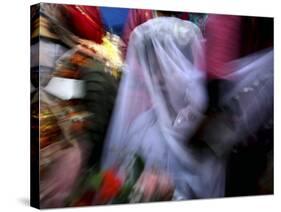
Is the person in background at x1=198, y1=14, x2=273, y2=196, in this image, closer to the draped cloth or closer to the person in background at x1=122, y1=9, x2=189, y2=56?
the draped cloth

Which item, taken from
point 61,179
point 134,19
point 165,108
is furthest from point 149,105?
point 61,179

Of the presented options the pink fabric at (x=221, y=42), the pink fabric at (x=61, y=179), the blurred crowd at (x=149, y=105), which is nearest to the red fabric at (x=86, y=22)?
the blurred crowd at (x=149, y=105)

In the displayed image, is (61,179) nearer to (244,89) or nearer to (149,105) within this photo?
(149,105)

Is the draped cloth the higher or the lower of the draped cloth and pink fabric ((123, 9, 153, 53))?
the lower

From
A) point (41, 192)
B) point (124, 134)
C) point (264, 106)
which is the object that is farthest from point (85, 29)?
point (264, 106)

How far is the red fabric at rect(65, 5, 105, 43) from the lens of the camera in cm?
721

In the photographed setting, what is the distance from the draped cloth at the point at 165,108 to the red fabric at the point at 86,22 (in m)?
0.36

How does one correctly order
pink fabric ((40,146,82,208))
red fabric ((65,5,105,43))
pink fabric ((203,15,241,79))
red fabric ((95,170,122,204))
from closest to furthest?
1. pink fabric ((40,146,82,208))
2. red fabric ((65,5,105,43))
3. red fabric ((95,170,122,204))
4. pink fabric ((203,15,241,79))

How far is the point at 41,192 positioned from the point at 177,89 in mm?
1684

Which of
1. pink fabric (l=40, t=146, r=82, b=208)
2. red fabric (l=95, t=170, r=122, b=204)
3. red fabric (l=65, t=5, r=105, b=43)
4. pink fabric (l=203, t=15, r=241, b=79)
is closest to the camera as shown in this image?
pink fabric (l=40, t=146, r=82, b=208)

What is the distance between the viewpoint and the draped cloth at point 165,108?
24.4 ft

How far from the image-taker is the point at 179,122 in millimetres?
7688

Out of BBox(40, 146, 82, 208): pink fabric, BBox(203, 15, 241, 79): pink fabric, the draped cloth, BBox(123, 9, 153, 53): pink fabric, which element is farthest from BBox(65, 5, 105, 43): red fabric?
Answer: BBox(203, 15, 241, 79): pink fabric

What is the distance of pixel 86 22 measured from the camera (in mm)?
7262
